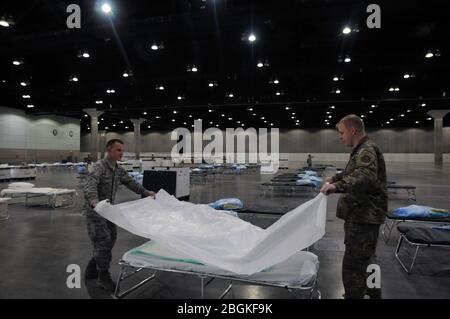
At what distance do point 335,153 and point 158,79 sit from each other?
30429 mm

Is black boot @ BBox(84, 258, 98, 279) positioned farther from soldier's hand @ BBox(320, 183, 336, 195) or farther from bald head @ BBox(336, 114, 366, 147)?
bald head @ BBox(336, 114, 366, 147)

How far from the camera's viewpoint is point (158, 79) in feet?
55.4

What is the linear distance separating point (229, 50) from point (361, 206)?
11227mm

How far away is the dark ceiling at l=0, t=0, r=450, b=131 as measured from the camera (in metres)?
8.94

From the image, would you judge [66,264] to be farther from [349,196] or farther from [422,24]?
[422,24]

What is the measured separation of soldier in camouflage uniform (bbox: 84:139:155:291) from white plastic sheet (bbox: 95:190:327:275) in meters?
0.25

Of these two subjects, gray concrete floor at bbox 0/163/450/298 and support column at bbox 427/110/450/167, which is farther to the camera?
support column at bbox 427/110/450/167

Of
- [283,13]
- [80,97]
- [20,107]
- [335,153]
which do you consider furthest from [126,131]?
[283,13]

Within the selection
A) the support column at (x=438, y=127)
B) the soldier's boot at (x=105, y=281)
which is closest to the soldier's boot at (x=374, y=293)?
the soldier's boot at (x=105, y=281)

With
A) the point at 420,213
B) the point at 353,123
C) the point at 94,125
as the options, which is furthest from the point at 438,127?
the point at 353,123

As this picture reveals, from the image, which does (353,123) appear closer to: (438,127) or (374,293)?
(374,293)

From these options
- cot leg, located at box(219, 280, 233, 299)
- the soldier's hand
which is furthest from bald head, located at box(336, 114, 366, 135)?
cot leg, located at box(219, 280, 233, 299)

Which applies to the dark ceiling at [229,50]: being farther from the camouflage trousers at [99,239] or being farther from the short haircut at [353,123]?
the camouflage trousers at [99,239]

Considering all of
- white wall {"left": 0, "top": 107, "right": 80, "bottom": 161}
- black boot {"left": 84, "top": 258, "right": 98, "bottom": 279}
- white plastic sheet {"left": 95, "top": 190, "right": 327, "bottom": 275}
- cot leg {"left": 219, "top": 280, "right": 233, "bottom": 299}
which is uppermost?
white wall {"left": 0, "top": 107, "right": 80, "bottom": 161}
